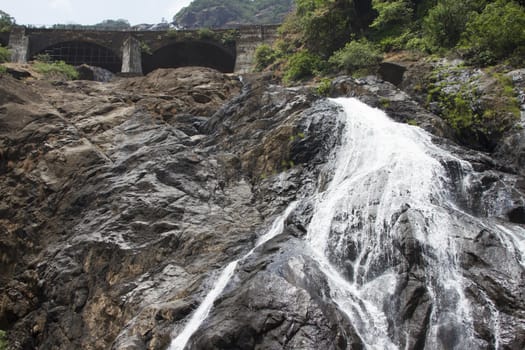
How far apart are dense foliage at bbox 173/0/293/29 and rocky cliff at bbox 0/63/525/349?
80.3 metres

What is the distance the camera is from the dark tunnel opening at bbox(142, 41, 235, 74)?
130ft

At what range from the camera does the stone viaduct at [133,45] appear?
123 feet

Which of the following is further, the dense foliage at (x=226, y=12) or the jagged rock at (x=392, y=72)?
the dense foliage at (x=226, y=12)

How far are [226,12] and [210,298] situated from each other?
96736 mm

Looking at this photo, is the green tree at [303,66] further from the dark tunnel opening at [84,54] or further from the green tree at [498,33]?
the dark tunnel opening at [84,54]

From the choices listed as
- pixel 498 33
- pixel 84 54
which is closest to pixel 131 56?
pixel 84 54

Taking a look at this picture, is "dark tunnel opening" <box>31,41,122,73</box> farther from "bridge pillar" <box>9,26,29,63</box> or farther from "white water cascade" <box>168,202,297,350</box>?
"white water cascade" <box>168,202,297,350</box>

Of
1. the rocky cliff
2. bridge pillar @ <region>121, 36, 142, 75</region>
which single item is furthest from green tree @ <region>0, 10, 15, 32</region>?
the rocky cliff

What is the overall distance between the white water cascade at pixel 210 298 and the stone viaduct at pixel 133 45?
977 inches

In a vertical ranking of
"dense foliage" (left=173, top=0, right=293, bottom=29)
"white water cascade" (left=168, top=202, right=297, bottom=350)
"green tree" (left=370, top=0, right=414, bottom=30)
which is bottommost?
"white water cascade" (left=168, top=202, right=297, bottom=350)

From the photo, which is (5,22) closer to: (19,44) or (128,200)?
(19,44)

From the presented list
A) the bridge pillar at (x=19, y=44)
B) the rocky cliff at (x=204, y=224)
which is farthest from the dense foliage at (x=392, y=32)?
the bridge pillar at (x=19, y=44)

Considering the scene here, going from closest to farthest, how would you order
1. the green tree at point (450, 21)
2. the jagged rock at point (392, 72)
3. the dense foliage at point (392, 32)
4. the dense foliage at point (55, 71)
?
the dense foliage at point (392, 32) → the jagged rock at point (392, 72) → the green tree at point (450, 21) → the dense foliage at point (55, 71)

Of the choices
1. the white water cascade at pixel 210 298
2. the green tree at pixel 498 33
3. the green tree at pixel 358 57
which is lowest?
the white water cascade at pixel 210 298
